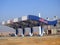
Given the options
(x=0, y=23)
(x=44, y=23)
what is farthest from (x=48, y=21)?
(x=0, y=23)

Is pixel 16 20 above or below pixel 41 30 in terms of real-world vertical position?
above

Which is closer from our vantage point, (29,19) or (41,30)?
(29,19)

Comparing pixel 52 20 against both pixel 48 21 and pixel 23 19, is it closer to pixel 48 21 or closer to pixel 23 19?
pixel 48 21

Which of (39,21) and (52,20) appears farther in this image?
(52,20)

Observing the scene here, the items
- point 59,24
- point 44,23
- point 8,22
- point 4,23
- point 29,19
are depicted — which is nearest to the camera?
point 29,19

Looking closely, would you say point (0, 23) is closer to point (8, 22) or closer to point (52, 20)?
point (8, 22)

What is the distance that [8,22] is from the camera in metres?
78.9

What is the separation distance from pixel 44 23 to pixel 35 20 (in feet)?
20.5

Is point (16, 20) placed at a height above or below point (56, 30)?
above

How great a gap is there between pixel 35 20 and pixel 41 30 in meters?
8.73

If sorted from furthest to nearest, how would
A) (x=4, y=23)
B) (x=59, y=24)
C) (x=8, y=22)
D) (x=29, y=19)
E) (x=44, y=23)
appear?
1. (x=59, y=24)
2. (x=4, y=23)
3. (x=8, y=22)
4. (x=44, y=23)
5. (x=29, y=19)

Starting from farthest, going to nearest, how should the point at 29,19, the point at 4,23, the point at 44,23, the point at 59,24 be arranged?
the point at 59,24
the point at 4,23
the point at 44,23
the point at 29,19

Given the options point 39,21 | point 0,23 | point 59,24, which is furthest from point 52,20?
point 0,23

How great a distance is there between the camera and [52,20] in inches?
2849
